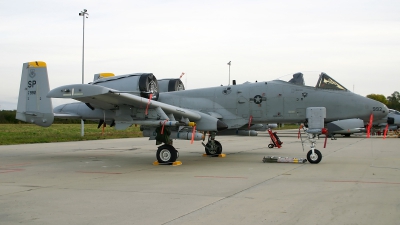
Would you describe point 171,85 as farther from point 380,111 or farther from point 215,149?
point 380,111

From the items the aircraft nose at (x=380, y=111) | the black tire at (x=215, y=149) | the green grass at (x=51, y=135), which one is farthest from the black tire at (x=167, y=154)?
the green grass at (x=51, y=135)

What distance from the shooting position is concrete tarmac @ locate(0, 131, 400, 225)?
19.9ft

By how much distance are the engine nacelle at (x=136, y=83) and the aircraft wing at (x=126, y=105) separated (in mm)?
1303

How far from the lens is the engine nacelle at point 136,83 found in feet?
46.6

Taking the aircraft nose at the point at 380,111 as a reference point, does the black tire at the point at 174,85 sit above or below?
above

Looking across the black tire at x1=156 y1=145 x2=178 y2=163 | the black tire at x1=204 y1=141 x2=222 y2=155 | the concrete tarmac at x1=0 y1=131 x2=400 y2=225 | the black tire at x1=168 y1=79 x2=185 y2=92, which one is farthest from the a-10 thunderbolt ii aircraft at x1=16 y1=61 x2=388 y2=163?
the concrete tarmac at x1=0 y1=131 x2=400 y2=225

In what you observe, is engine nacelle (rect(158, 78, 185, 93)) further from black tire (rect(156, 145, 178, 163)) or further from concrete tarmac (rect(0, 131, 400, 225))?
concrete tarmac (rect(0, 131, 400, 225))

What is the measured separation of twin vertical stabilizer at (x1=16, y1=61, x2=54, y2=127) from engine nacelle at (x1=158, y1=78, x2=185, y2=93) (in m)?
4.42

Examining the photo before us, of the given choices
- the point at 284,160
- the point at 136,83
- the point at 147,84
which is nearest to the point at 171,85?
the point at 147,84

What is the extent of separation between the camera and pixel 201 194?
7848 mm

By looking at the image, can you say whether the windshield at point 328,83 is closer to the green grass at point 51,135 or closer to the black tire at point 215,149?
the black tire at point 215,149

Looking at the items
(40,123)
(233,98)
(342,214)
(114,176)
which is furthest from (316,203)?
(40,123)

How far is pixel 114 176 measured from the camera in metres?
10.6

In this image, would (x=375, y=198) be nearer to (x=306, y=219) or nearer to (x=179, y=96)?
(x=306, y=219)
